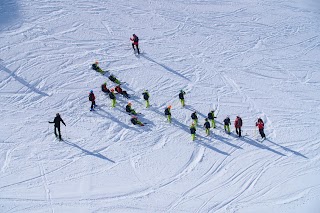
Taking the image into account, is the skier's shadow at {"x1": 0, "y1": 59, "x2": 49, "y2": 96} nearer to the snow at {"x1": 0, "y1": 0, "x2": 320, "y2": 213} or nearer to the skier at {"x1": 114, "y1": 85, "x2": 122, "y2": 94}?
the snow at {"x1": 0, "y1": 0, "x2": 320, "y2": 213}

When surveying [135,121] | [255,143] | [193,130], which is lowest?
[255,143]

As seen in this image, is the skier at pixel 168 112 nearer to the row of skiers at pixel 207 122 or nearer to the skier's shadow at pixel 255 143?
the row of skiers at pixel 207 122

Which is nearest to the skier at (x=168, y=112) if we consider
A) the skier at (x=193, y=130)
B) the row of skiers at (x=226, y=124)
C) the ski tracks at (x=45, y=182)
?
the row of skiers at (x=226, y=124)

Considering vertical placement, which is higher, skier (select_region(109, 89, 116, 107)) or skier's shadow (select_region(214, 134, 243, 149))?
A: skier (select_region(109, 89, 116, 107))

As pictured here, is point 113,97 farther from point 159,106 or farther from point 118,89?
point 159,106

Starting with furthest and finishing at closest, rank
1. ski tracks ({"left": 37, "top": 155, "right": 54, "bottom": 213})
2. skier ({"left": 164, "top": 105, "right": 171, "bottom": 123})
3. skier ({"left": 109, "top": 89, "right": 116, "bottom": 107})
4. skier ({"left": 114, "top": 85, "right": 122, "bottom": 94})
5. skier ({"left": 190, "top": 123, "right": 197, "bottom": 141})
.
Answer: skier ({"left": 114, "top": 85, "right": 122, "bottom": 94})
skier ({"left": 109, "top": 89, "right": 116, "bottom": 107})
skier ({"left": 164, "top": 105, "right": 171, "bottom": 123})
skier ({"left": 190, "top": 123, "right": 197, "bottom": 141})
ski tracks ({"left": 37, "top": 155, "right": 54, "bottom": 213})

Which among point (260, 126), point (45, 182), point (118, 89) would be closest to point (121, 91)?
point (118, 89)

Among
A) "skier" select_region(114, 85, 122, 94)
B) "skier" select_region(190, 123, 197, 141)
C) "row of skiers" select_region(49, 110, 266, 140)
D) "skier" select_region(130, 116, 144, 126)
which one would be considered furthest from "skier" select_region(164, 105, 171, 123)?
"skier" select_region(114, 85, 122, 94)

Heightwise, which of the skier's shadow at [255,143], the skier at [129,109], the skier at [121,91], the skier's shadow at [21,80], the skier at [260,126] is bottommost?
the skier's shadow at [255,143]

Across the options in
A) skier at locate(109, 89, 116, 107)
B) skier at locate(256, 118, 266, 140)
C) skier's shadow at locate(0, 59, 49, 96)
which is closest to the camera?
skier at locate(256, 118, 266, 140)
